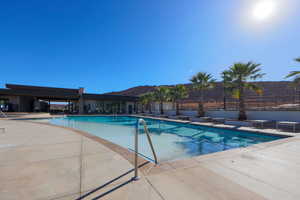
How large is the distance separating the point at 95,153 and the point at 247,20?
11958 mm

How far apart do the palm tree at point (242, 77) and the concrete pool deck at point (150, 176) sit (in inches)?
367

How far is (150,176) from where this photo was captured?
236 centimetres

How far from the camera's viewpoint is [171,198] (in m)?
1.77

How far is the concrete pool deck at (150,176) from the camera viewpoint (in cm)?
186

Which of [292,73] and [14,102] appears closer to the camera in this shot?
[292,73]

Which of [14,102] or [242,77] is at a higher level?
[242,77]

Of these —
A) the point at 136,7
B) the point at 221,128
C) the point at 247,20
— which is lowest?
the point at 221,128

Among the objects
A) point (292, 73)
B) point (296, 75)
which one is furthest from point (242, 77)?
point (296, 75)

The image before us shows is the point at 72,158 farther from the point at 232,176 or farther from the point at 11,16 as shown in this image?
the point at 11,16

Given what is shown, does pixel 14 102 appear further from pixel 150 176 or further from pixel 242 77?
pixel 242 77

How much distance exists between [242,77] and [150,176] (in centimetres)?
1262

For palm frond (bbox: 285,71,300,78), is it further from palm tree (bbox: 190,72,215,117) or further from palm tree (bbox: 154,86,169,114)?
palm tree (bbox: 154,86,169,114)

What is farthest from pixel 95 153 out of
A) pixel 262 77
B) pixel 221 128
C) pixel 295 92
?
pixel 295 92

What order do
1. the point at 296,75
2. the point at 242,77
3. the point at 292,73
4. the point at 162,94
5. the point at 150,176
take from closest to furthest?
the point at 150,176
the point at 296,75
the point at 292,73
the point at 242,77
the point at 162,94
